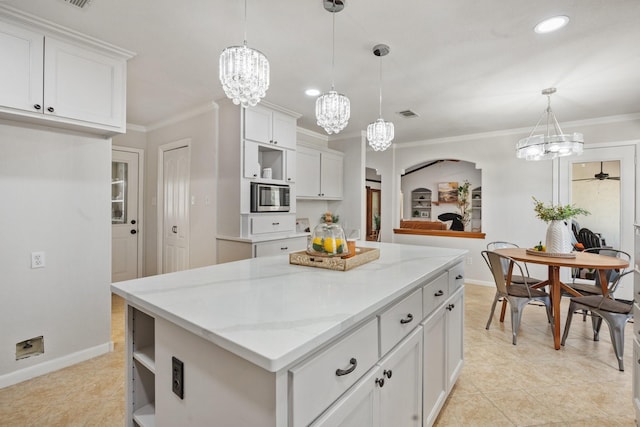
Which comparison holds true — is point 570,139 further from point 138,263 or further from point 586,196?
point 138,263

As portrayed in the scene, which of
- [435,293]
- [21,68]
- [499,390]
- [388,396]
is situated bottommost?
[499,390]

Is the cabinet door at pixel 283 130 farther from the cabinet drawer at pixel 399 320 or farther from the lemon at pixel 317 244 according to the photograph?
the cabinet drawer at pixel 399 320

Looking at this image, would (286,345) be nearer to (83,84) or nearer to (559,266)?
(83,84)

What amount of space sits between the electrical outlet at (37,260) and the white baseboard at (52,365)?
0.74 m

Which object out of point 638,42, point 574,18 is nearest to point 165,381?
point 574,18

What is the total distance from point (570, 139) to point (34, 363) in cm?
505

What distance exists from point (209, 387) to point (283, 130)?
136 inches

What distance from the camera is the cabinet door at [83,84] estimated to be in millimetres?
2164

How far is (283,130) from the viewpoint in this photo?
3.98 m

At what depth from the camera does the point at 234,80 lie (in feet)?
5.27

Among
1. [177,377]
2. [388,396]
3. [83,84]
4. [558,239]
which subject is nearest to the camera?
[177,377]

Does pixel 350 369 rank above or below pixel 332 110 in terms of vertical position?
below

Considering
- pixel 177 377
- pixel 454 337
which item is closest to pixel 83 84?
pixel 177 377

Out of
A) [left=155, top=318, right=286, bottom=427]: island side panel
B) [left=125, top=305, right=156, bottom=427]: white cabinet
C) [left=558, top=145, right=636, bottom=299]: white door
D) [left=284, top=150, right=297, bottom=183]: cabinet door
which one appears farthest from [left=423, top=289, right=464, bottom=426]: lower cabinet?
[left=558, top=145, right=636, bottom=299]: white door
